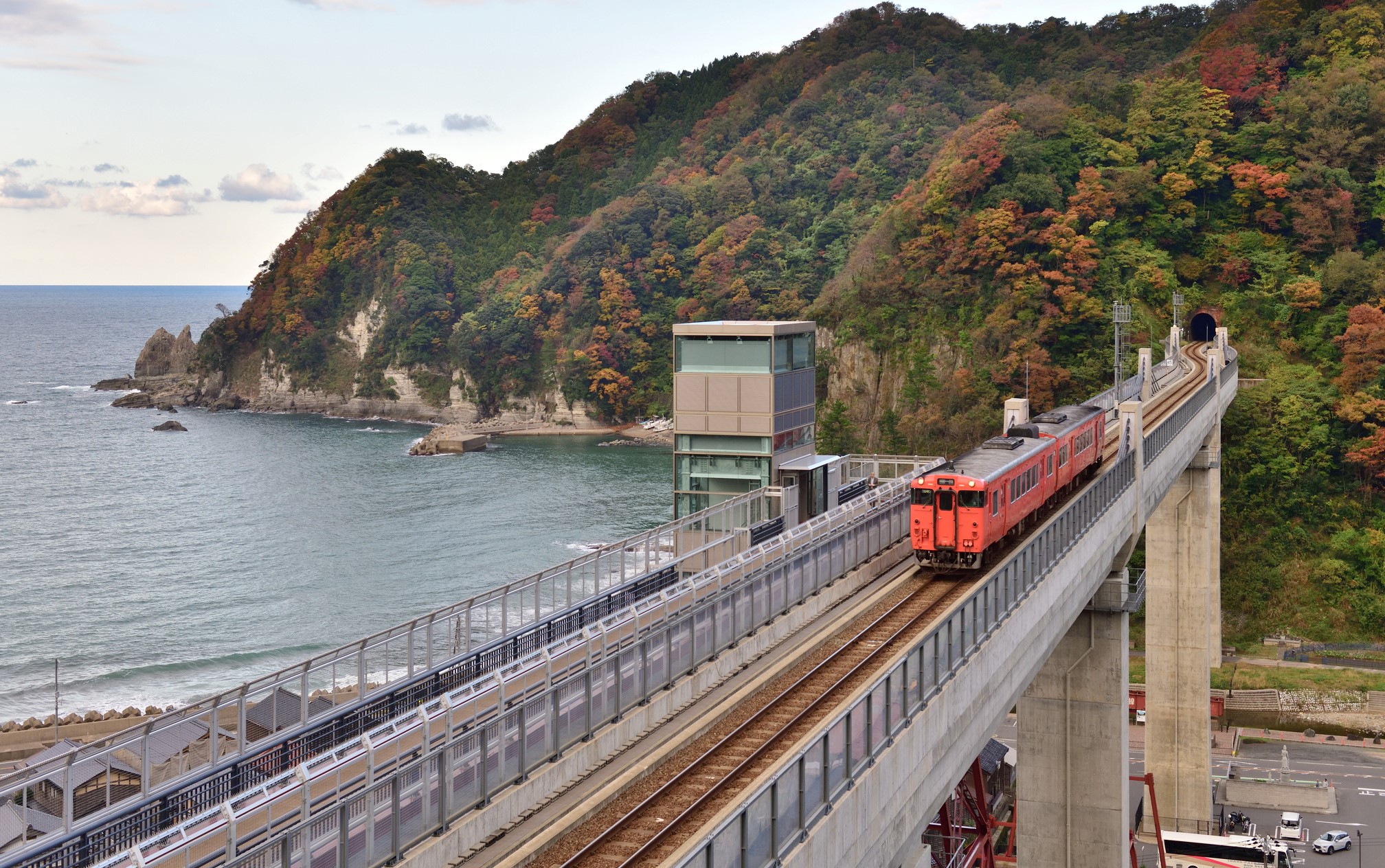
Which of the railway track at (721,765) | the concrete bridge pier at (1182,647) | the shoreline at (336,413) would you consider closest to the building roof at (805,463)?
the railway track at (721,765)

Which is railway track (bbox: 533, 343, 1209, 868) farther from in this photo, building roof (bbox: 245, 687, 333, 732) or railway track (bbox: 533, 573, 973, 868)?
building roof (bbox: 245, 687, 333, 732)

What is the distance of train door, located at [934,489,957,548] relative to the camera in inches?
1024

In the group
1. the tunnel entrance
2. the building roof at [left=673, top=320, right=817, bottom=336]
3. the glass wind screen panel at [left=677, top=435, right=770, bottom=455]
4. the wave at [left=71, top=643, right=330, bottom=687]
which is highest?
the tunnel entrance

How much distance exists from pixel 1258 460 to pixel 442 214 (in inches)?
4685

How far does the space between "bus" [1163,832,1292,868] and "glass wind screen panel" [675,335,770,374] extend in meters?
23.8

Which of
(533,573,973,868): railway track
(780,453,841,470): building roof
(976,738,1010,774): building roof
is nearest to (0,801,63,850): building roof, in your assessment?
(533,573,973,868): railway track

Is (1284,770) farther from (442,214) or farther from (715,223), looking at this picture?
(442,214)

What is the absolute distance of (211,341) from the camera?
156875mm

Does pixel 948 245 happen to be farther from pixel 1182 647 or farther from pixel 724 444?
pixel 724 444

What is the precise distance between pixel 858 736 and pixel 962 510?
12760mm

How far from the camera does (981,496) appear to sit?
26.0 metres

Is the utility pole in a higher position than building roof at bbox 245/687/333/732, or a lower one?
higher

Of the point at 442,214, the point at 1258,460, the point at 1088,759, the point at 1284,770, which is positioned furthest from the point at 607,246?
the point at 1088,759

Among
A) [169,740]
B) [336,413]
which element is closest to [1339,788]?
[169,740]
